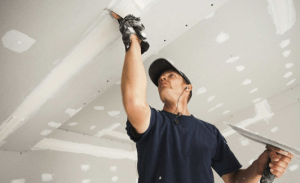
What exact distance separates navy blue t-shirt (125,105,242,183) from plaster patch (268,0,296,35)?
1328 mm

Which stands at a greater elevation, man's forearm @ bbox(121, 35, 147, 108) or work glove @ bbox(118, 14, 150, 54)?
work glove @ bbox(118, 14, 150, 54)

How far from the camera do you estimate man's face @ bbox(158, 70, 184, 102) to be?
56.5 inches

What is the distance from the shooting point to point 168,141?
1109 millimetres

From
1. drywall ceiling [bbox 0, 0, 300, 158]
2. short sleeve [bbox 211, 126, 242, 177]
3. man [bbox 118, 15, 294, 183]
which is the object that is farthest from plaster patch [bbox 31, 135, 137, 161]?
short sleeve [bbox 211, 126, 242, 177]

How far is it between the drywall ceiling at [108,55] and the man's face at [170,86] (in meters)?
0.23

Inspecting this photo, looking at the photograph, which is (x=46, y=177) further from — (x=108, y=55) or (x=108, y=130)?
(x=108, y=55)

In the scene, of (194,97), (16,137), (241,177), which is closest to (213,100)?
(194,97)

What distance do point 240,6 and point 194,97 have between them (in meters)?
1.29

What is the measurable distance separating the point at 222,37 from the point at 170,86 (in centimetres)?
83

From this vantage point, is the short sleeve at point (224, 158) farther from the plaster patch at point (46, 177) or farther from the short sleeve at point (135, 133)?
the plaster patch at point (46, 177)

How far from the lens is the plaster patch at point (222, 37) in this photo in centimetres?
181

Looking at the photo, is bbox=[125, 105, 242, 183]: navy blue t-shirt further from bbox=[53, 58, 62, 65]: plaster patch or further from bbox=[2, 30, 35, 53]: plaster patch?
bbox=[2, 30, 35, 53]: plaster patch

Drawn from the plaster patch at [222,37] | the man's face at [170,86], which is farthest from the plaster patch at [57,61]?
the plaster patch at [222,37]

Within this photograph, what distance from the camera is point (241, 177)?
1.33m
